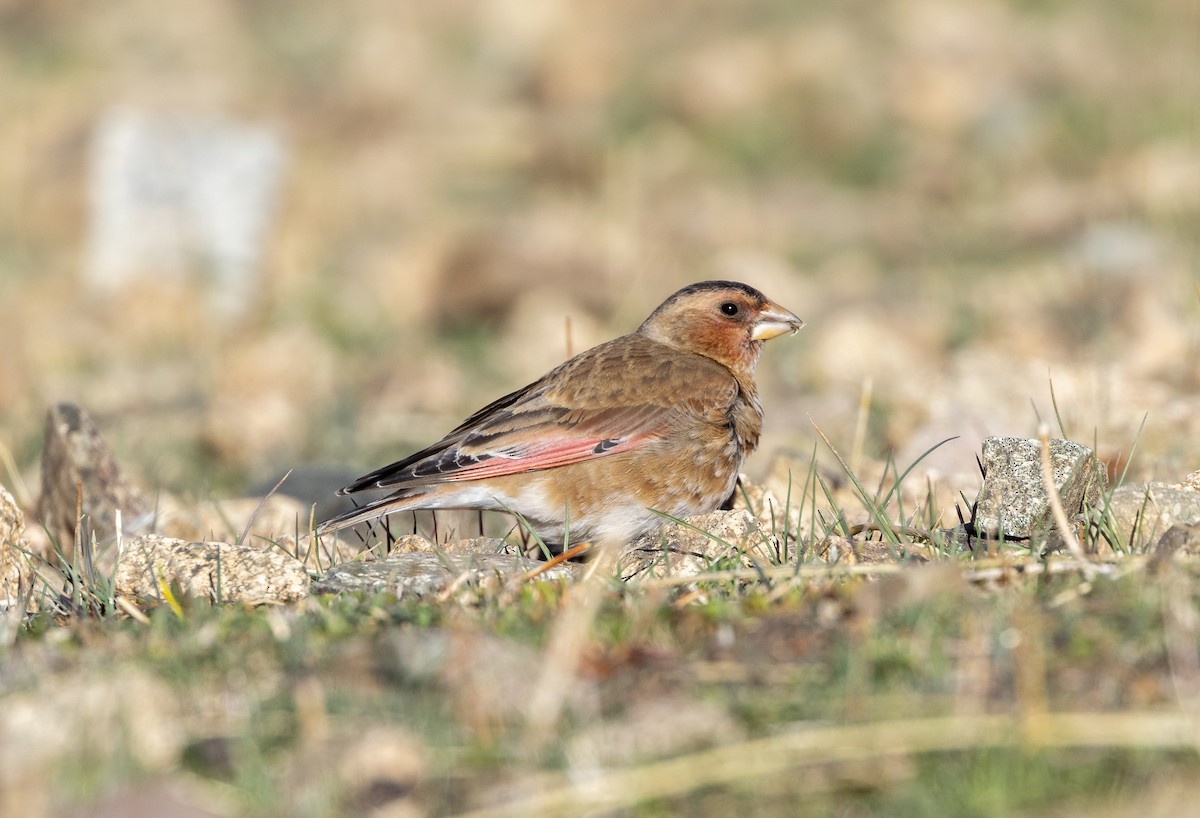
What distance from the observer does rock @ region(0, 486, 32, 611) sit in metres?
4.45

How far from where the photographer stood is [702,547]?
4.26 metres

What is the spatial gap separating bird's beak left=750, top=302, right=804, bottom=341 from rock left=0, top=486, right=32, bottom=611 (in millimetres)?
2568

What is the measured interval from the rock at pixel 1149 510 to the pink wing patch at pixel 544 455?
1540 millimetres

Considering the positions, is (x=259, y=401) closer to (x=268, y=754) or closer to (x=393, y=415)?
(x=393, y=415)

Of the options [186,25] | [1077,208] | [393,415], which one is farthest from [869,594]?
[186,25]

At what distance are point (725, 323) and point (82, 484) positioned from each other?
7.40 feet

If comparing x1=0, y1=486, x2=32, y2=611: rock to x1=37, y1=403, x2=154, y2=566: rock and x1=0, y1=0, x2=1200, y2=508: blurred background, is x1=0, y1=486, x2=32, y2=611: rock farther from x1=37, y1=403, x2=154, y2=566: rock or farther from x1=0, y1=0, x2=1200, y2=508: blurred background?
x1=0, y1=0, x2=1200, y2=508: blurred background

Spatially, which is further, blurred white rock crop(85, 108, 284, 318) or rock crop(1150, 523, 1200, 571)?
blurred white rock crop(85, 108, 284, 318)

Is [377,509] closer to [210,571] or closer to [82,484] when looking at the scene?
[210,571]

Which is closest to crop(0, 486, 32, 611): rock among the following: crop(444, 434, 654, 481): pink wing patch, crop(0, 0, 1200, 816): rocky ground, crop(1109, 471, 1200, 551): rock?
crop(0, 0, 1200, 816): rocky ground

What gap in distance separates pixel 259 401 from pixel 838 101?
25.7 ft

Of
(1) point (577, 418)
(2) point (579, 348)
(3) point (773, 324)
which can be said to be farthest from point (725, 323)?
(2) point (579, 348)

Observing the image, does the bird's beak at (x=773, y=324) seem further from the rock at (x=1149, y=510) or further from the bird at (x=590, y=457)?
the rock at (x=1149, y=510)

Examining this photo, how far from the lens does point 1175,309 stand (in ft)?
27.4
